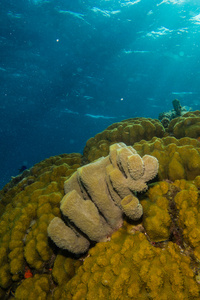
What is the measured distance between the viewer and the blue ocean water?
16734mm

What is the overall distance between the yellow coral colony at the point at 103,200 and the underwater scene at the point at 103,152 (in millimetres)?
13

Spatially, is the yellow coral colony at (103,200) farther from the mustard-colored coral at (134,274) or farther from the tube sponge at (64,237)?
the mustard-colored coral at (134,274)

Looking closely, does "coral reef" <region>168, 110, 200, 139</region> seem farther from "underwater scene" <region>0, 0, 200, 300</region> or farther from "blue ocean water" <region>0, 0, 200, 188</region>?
"blue ocean water" <region>0, 0, 200, 188</region>

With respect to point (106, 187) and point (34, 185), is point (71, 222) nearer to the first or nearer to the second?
point (106, 187)

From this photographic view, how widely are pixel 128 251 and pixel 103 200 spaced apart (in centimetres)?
60

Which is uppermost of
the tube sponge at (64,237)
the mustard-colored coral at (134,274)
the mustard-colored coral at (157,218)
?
the tube sponge at (64,237)

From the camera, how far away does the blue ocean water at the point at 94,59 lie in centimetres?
1673

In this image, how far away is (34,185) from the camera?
399 centimetres

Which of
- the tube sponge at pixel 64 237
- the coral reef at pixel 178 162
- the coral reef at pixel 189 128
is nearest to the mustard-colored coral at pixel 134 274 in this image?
the tube sponge at pixel 64 237

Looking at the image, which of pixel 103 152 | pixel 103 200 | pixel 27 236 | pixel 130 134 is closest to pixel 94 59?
pixel 130 134

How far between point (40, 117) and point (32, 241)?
41.8 meters

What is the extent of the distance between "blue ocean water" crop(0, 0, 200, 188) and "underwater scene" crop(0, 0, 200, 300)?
145 millimetres

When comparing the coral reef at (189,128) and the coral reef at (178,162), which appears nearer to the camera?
the coral reef at (178,162)

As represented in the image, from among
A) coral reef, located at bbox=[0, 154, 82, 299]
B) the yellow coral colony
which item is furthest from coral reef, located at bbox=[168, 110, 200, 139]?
coral reef, located at bbox=[0, 154, 82, 299]
